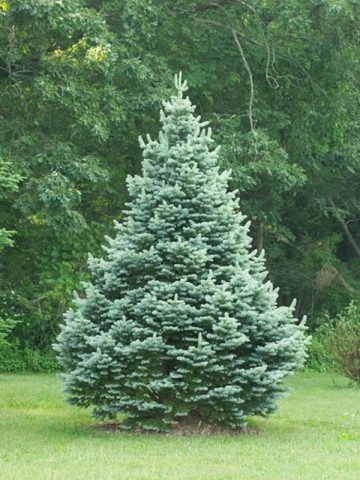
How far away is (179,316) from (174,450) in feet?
5.70

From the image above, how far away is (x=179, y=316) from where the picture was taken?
11.9 metres

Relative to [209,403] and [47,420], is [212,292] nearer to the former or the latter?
[209,403]

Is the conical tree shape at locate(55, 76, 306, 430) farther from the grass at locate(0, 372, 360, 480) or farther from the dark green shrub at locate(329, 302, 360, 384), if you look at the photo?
the dark green shrub at locate(329, 302, 360, 384)

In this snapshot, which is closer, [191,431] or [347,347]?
[191,431]

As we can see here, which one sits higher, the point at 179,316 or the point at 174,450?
the point at 179,316

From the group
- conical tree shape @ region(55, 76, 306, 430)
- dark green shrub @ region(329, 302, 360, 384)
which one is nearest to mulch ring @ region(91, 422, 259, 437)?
conical tree shape @ region(55, 76, 306, 430)

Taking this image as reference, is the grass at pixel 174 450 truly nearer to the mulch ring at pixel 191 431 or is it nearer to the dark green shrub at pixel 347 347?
the mulch ring at pixel 191 431

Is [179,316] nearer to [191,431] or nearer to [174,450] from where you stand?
[191,431]

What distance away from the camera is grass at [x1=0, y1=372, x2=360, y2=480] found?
9.35 meters

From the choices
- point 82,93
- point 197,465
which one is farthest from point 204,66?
point 197,465

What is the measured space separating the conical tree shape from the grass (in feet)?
1.69

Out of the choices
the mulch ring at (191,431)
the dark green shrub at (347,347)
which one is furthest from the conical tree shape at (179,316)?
the dark green shrub at (347,347)

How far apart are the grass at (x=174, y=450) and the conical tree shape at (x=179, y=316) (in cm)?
52

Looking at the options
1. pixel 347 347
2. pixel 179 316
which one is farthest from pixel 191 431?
pixel 347 347
